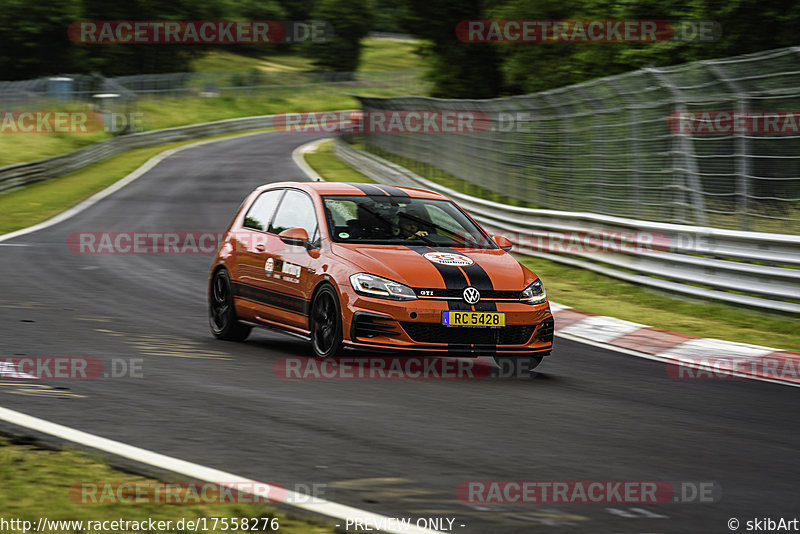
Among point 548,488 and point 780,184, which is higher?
point 780,184


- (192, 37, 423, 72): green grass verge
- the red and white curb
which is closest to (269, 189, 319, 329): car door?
the red and white curb

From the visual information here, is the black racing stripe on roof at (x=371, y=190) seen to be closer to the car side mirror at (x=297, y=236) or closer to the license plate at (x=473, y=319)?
the car side mirror at (x=297, y=236)

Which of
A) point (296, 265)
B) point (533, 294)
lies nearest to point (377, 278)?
point (296, 265)

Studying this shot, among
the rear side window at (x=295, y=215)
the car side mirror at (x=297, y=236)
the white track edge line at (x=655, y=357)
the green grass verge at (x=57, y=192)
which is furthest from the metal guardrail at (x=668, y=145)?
the green grass verge at (x=57, y=192)

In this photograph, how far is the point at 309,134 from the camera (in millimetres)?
62156

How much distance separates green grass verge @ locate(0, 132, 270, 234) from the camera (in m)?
26.8

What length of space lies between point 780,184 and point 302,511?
942cm

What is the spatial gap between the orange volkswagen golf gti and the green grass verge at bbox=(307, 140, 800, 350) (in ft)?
11.2

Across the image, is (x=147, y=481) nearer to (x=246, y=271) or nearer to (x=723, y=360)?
(x=246, y=271)

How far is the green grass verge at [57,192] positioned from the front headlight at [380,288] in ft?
55.6

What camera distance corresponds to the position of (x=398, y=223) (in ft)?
31.9

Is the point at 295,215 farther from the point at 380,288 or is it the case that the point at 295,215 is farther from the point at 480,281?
the point at 480,281

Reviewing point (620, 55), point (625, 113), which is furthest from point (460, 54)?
point (625, 113)

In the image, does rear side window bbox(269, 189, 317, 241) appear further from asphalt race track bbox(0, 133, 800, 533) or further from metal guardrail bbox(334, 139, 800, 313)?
metal guardrail bbox(334, 139, 800, 313)
